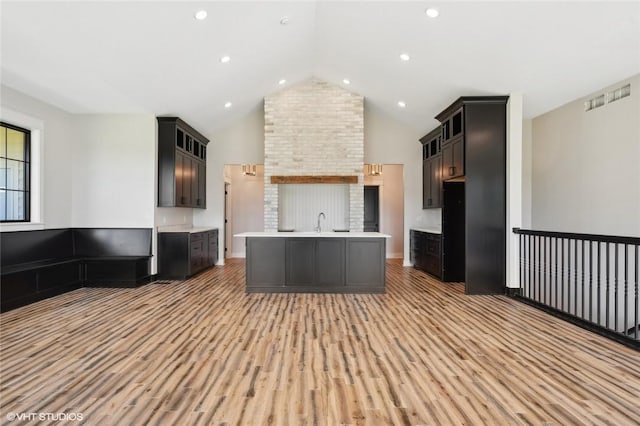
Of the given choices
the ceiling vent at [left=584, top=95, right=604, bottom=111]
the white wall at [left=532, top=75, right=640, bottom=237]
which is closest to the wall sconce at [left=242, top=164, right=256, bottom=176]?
the white wall at [left=532, top=75, right=640, bottom=237]

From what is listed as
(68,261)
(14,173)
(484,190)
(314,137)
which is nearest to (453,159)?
(484,190)

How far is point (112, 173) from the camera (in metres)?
6.29

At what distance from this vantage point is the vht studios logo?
6.87 ft

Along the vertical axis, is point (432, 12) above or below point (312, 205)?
above

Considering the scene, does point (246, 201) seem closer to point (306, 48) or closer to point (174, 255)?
point (174, 255)

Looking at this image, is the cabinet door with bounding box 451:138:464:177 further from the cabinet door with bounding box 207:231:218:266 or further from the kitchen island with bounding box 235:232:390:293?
the cabinet door with bounding box 207:231:218:266

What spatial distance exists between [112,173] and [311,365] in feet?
17.6

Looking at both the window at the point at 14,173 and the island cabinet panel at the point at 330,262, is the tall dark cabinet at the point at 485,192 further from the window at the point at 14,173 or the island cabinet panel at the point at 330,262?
the window at the point at 14,173

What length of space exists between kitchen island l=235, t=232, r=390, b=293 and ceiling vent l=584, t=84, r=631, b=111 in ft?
12.1

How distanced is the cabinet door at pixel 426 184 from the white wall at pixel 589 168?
6.58ft

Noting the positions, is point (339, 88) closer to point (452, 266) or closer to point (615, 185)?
point (452, 266)

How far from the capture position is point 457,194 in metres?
6.52

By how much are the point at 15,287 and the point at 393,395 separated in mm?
4930

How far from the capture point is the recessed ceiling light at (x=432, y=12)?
162 inches
